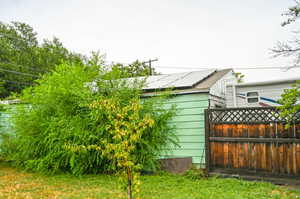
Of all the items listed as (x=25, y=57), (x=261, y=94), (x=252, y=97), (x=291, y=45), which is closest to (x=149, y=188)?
(x=291, y=45)

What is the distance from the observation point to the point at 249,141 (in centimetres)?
552

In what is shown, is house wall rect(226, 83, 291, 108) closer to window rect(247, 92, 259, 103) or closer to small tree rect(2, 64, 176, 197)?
window rect(247, 92, 259, 103)

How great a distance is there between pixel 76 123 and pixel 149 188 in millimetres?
2571

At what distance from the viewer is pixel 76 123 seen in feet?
20.4

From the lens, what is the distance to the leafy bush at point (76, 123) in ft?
20.2

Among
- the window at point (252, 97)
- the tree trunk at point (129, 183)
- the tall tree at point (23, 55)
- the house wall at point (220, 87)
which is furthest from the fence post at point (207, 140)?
the tall tree at point (23, 55)

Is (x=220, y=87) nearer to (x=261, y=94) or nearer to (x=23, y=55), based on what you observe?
(x=261, y=94)

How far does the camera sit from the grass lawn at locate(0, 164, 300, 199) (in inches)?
174

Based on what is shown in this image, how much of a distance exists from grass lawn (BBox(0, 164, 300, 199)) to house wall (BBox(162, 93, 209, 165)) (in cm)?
85

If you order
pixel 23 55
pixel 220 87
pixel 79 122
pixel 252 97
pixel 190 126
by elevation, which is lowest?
pixel 190 126

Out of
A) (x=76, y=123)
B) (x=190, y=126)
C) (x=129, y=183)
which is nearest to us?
(x=129, y=183)

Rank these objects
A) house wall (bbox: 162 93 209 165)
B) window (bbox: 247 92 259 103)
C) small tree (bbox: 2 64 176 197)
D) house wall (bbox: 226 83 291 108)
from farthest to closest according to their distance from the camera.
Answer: window (bbox: 247 92 259 103) < house wall (bbox: 226 83 291 108) < house wall (bbox: 162 93 209 165) < small tree (bbox: 2 64 176 197)

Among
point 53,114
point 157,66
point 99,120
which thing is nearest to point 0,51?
point 157,66

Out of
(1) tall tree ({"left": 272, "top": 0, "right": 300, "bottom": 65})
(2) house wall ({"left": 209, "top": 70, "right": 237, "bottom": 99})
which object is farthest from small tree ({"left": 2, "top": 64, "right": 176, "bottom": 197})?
(1) tall tree ({"left": 272, "top": 0, "right": 300, "bottom": 65})
